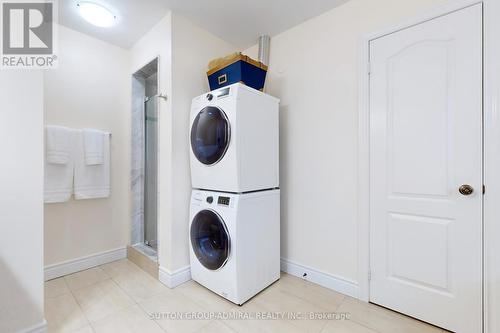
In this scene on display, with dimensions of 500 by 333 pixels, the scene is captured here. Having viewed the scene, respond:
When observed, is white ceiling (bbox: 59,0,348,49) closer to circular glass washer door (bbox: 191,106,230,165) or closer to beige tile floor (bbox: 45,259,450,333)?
circular glass washer door (bbox: 191,106,230,165)

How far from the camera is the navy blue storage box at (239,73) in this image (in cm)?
182

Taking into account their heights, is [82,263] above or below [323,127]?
below

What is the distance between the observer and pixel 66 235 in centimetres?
218

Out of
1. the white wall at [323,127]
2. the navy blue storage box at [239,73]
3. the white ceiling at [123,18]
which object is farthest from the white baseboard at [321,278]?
the white ceiling at [123,18]

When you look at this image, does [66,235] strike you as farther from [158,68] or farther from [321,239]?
[321,239]

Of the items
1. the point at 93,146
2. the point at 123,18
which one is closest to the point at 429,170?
the point at 123,18

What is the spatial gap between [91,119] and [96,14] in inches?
37.4

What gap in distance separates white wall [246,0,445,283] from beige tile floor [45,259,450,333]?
28 centimetres

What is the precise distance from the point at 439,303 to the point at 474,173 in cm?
84

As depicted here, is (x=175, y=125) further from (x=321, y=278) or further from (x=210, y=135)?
(x=321, y=278)

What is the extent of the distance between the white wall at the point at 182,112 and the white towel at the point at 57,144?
3.33ft

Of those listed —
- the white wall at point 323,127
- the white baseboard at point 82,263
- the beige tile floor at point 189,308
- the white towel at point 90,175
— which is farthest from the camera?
the white towel at point 90,175

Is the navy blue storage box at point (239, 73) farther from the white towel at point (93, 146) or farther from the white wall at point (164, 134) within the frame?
the white towel at point (93, 146)

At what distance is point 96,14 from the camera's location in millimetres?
1908
